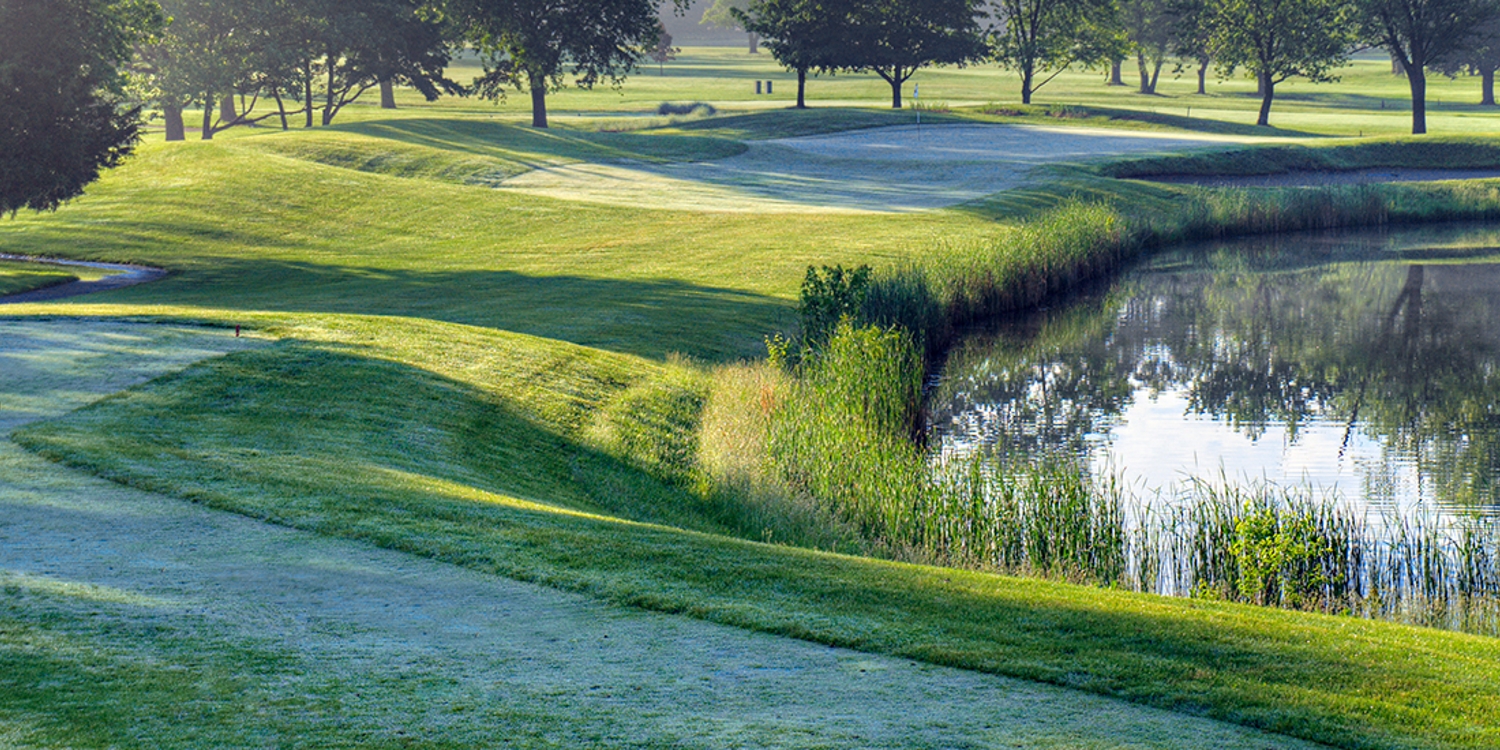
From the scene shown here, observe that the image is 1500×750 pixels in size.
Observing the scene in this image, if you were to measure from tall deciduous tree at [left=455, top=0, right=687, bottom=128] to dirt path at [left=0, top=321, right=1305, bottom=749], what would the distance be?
5672 cm

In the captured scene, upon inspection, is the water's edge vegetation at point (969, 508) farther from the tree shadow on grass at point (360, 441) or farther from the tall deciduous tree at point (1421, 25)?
the tall deciduous tree at point (1421, 25)

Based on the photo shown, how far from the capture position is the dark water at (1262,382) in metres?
17.5

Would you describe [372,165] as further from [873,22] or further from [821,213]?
[873,22]

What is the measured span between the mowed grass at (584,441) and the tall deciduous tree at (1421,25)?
3923cm

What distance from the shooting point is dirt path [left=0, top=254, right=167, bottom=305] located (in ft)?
84.1

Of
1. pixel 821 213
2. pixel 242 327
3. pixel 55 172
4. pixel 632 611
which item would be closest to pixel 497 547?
pixel 632 611

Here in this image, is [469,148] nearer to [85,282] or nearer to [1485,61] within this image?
[85,282]

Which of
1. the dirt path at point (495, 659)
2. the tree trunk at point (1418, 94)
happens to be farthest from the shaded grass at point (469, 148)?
the dirt path at point (495, 659)

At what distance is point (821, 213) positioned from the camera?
39281 millimetres

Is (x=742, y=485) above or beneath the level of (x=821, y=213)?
beneath

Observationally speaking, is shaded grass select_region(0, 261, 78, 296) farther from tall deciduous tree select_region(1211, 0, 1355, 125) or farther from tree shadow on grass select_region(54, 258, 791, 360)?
tall deciduous tree select_region(1211, 0, 1355, 125)

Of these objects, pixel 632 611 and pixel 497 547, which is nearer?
pixel 632 611

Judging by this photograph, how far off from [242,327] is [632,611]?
12494 mm

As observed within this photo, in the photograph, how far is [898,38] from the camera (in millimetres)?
79250
